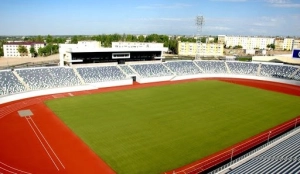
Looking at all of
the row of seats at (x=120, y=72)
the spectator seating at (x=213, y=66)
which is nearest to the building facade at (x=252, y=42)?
the row of seats at (x=120, y=72)

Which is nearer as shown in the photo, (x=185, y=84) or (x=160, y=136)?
(x=160, y=136)

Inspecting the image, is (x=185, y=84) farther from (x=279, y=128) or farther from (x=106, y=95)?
(x=279, y=128)

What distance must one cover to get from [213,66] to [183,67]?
25.9ft

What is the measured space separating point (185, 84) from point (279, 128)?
2329 centimetres

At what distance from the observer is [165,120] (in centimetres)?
2509

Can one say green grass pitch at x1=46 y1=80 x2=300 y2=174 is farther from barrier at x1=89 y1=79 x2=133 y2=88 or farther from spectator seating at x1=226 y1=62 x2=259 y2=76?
spectator seating at x1=226 y1=62 x2=259 y2=76

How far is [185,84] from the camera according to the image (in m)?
45.4

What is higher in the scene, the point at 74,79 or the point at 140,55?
the point at 140,55

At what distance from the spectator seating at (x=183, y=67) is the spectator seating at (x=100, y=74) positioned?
12.1 meters

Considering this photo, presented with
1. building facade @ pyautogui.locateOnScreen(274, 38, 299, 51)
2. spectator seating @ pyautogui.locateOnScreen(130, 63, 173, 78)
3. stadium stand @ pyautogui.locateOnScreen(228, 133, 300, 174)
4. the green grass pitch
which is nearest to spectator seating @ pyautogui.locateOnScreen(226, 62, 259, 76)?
the green grass pitch

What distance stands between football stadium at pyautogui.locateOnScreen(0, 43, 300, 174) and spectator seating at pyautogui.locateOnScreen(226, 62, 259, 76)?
2.11 m

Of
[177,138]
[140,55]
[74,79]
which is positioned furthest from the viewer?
[140,55]

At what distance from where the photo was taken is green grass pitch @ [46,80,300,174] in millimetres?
18062

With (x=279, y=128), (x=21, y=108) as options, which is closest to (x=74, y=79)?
(x=21, y=108)
